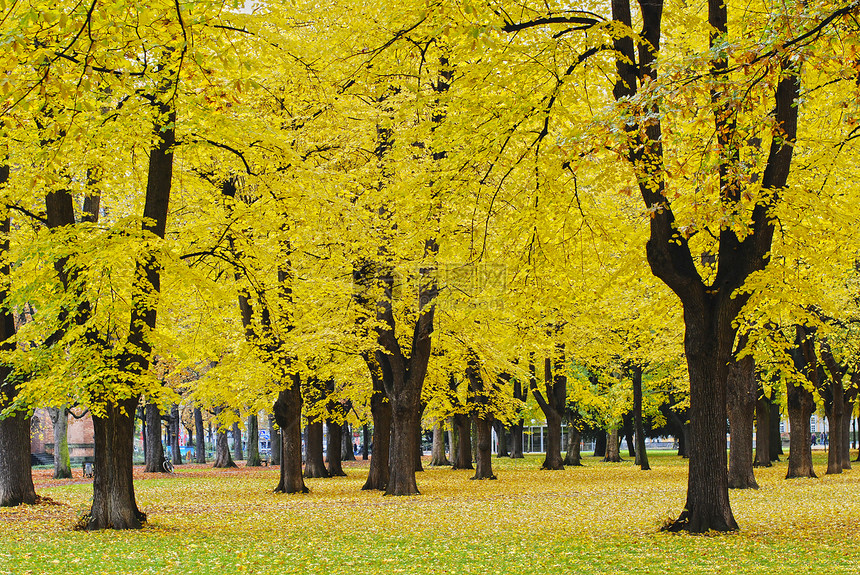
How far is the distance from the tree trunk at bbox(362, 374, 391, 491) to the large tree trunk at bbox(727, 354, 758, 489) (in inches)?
413

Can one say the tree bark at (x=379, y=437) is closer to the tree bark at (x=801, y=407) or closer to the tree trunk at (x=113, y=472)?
the tree trunk at (x=113, y=472)

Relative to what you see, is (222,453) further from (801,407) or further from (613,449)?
(801,407)

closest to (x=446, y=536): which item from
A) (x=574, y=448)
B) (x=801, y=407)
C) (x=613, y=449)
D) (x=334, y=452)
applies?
(x=801, y=407)

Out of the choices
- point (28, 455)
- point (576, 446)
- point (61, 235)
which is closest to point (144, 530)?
point (61, 235)

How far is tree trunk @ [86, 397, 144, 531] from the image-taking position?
46.1 feet

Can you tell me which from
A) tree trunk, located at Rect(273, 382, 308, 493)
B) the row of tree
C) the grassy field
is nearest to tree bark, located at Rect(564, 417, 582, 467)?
the grassy field

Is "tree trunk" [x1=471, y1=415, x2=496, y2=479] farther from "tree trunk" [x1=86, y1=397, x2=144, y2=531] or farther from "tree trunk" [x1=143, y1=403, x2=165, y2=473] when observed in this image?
"tree trunk" [x1=86, y1=397, x2=144, y2=531]

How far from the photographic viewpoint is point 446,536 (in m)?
13.3

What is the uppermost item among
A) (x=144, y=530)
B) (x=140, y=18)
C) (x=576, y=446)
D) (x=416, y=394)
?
(x=140, y=18)

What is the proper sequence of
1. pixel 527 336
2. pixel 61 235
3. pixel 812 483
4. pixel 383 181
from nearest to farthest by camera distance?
pixel 61 235 → pixel 383 181 → pixel 812 483 → pixel 527 336

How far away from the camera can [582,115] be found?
14.9m

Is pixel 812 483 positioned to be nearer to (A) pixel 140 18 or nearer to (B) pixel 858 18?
(B) pixel 858 18

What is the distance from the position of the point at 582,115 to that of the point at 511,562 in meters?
8.29

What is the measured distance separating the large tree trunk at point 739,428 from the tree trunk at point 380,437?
1050cm
